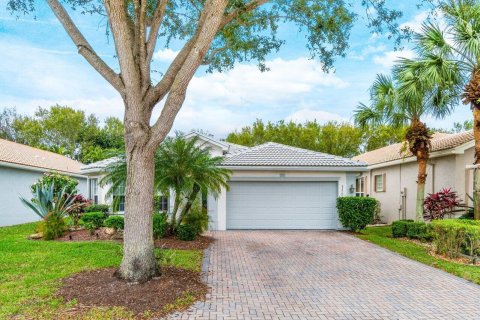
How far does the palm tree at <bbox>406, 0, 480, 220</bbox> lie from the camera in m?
11.1

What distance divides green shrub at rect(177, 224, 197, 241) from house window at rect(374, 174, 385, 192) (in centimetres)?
1317

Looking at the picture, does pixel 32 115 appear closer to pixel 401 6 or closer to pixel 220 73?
pixel 220 73

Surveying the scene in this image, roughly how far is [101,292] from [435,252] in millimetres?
9259

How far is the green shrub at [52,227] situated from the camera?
490 inches

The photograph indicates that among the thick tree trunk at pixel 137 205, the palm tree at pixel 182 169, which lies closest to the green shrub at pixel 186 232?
the palm tree at pixel 182 169

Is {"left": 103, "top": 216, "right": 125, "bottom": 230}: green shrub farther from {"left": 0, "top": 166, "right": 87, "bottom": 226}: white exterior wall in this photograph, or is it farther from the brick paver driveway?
{"left": 0, "top": 166, "right": 87, "bottom": 226}: white exterior wall

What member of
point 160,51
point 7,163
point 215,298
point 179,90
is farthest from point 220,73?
point 7,163

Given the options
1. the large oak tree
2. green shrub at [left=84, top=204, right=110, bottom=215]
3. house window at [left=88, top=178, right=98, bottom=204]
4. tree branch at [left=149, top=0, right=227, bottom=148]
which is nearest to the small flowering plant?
the large oak tree

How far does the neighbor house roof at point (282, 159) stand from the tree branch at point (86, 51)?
8.86 metres

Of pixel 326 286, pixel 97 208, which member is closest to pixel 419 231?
pixel 326 286

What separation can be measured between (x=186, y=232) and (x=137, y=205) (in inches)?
223

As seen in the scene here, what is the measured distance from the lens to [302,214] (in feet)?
53.2

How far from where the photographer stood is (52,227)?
12.5 meters

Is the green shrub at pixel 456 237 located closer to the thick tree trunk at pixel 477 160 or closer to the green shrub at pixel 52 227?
the thick tree trunk at pixel 477 160
